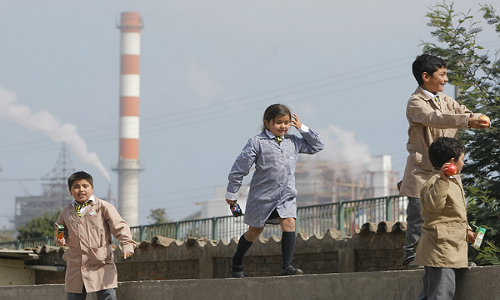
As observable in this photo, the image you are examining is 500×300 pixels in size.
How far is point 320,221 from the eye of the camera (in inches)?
535

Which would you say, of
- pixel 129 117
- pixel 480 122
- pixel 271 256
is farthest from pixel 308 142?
pixel 129 117

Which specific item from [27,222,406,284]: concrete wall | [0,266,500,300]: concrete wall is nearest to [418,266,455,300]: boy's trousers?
[0,266,500,300]: concrete wall

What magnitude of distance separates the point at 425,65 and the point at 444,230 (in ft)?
4.71

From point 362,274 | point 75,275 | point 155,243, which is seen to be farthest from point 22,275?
point 362,274

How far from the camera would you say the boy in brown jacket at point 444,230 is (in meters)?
4.52

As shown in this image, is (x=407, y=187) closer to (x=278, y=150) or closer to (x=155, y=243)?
(x=278, y=150)

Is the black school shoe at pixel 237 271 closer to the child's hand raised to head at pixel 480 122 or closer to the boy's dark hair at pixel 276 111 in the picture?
the boy's dark hair at pixel 276 111

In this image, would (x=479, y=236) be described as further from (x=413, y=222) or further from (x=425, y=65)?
(x=425, y=65)

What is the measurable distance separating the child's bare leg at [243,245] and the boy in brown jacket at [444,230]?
2.03 m

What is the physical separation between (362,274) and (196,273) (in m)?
8.17

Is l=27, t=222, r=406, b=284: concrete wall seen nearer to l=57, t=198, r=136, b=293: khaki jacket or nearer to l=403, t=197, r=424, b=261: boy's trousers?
l=403, t=197, r=424, b=261: boy's trousers

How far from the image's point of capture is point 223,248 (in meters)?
12.9

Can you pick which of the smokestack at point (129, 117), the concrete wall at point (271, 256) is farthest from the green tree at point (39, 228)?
the smokestack at point (129, 117)

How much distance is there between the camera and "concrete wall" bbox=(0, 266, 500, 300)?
470 centimetres
